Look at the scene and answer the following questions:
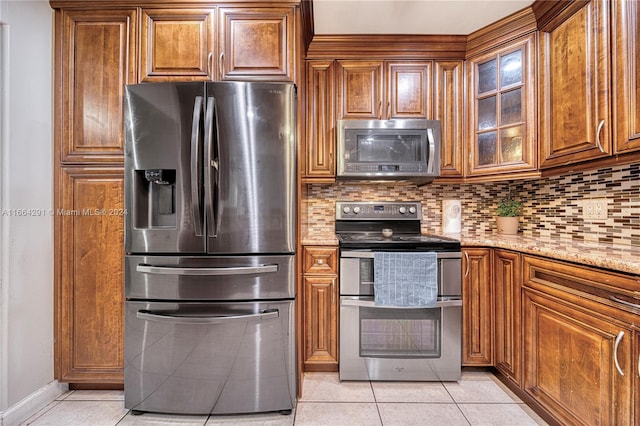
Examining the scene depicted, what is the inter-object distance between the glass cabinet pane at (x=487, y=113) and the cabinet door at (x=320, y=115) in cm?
103

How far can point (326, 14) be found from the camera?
187 centimetres

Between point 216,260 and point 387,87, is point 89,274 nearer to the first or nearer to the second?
point 216,260

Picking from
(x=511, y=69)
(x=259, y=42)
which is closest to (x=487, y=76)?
(x=511, y=69)

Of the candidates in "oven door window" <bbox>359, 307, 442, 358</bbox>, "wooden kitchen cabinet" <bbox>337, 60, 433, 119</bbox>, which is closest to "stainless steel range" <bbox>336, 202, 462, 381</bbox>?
"oven door window" <bbox>359, 307, 442, 358</bbox>

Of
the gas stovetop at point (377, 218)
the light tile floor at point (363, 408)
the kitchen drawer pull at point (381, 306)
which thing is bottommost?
the light tile floor at point (363, 408)

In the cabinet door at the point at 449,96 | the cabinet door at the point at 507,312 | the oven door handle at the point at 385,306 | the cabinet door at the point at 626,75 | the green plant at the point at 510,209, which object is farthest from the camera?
the green plant at the point at 510,209

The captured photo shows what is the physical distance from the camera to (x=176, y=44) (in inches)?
63.4

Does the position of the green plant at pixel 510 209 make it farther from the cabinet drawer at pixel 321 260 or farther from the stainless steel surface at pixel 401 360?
the cabinet drawer at pixel 321 260

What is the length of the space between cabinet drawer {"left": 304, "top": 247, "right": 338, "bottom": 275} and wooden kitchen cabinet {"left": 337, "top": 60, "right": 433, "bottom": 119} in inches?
38.9

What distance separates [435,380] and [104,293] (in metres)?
2.00

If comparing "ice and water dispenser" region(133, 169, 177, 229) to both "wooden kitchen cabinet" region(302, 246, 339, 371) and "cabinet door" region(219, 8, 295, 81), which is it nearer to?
"cabinet door" region(219, 8, 295, 81)

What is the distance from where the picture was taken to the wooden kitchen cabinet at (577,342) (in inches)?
42.0

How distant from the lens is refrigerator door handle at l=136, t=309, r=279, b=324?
1454 mm

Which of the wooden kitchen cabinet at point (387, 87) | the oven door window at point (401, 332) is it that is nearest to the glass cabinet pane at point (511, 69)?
the wooden kitchen cabinet at point (387, 87)
